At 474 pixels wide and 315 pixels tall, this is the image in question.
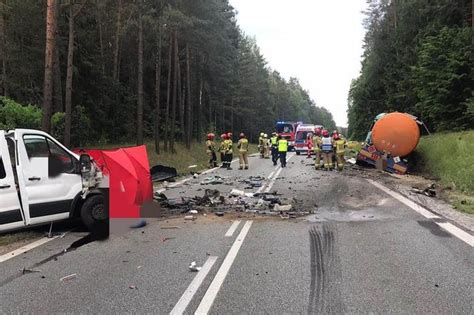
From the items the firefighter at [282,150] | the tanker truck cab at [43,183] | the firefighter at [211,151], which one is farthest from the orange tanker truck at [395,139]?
the tanker truck cab at [43,183]

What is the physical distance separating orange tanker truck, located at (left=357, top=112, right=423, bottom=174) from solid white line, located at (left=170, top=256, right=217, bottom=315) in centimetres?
1382

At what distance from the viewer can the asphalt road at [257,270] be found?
492cm

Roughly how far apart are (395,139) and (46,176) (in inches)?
557

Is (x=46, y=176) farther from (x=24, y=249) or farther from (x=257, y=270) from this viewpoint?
(x=257, y=270)

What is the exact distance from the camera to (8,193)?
7473 millimetres

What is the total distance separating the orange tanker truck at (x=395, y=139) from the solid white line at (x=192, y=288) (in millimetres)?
13818

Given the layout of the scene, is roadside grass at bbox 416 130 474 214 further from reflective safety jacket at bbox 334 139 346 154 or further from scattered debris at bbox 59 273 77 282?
scattered debris at bbox 59 273 77 282

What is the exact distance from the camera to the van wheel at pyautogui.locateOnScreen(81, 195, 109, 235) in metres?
8.55

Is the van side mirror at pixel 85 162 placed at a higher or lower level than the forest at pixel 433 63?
lower

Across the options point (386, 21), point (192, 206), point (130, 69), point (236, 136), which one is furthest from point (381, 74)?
point (192, 206)

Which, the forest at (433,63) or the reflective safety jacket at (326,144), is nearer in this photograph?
the reflective safety jacket at (326,144)

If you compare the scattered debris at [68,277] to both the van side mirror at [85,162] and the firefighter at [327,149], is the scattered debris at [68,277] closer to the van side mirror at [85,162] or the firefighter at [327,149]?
the van side mirror at [85,162]

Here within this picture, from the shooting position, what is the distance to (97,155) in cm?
931

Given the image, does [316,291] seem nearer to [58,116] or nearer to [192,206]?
[192,206]
